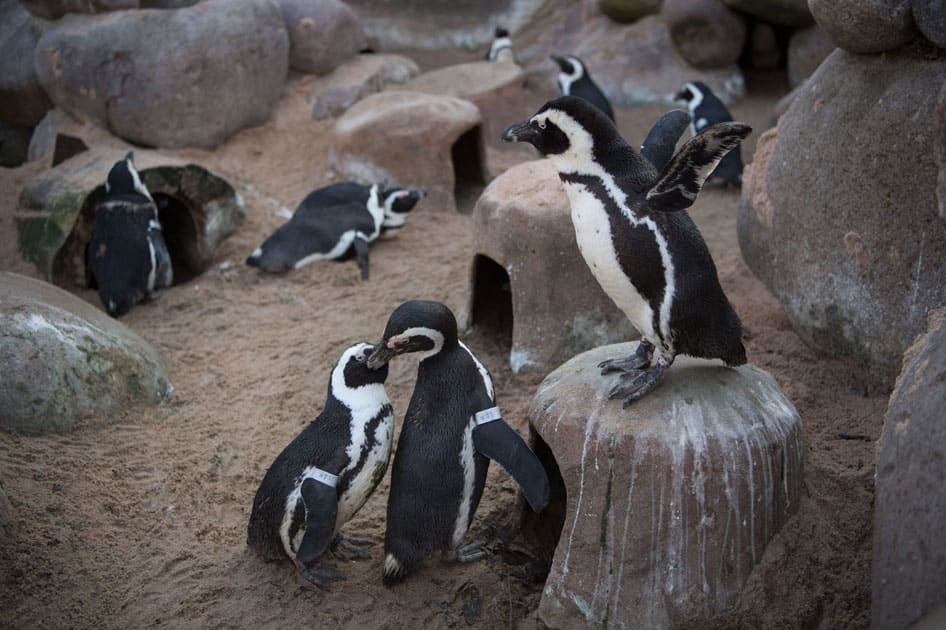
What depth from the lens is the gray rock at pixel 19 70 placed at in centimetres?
797

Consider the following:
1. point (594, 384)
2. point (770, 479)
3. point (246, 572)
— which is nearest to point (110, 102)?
point (246, 572)

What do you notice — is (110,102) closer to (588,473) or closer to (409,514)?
(409,514)

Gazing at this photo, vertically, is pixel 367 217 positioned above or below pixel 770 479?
below

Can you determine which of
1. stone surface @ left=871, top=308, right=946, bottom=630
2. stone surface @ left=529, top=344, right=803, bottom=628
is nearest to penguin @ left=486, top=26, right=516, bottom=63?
stone surface @ left=529, top=344, right=803, bottom=628

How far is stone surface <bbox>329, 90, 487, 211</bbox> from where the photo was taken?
6.96 m

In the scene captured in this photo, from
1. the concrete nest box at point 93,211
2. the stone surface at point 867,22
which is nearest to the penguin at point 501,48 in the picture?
the concrete nest box at point 93,211

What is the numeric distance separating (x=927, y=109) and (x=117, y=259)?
452 cm

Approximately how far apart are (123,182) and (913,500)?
16.5 feet

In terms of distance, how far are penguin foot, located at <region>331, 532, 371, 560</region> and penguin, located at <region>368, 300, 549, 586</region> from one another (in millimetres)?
223

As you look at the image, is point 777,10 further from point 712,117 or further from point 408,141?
point 408,141

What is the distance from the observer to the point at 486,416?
3.22m

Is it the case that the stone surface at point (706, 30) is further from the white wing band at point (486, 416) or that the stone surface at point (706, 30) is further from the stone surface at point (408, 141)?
the white wing band at point (486, 416)

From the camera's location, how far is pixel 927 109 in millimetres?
3645

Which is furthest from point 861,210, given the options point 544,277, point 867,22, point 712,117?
point 712,117
